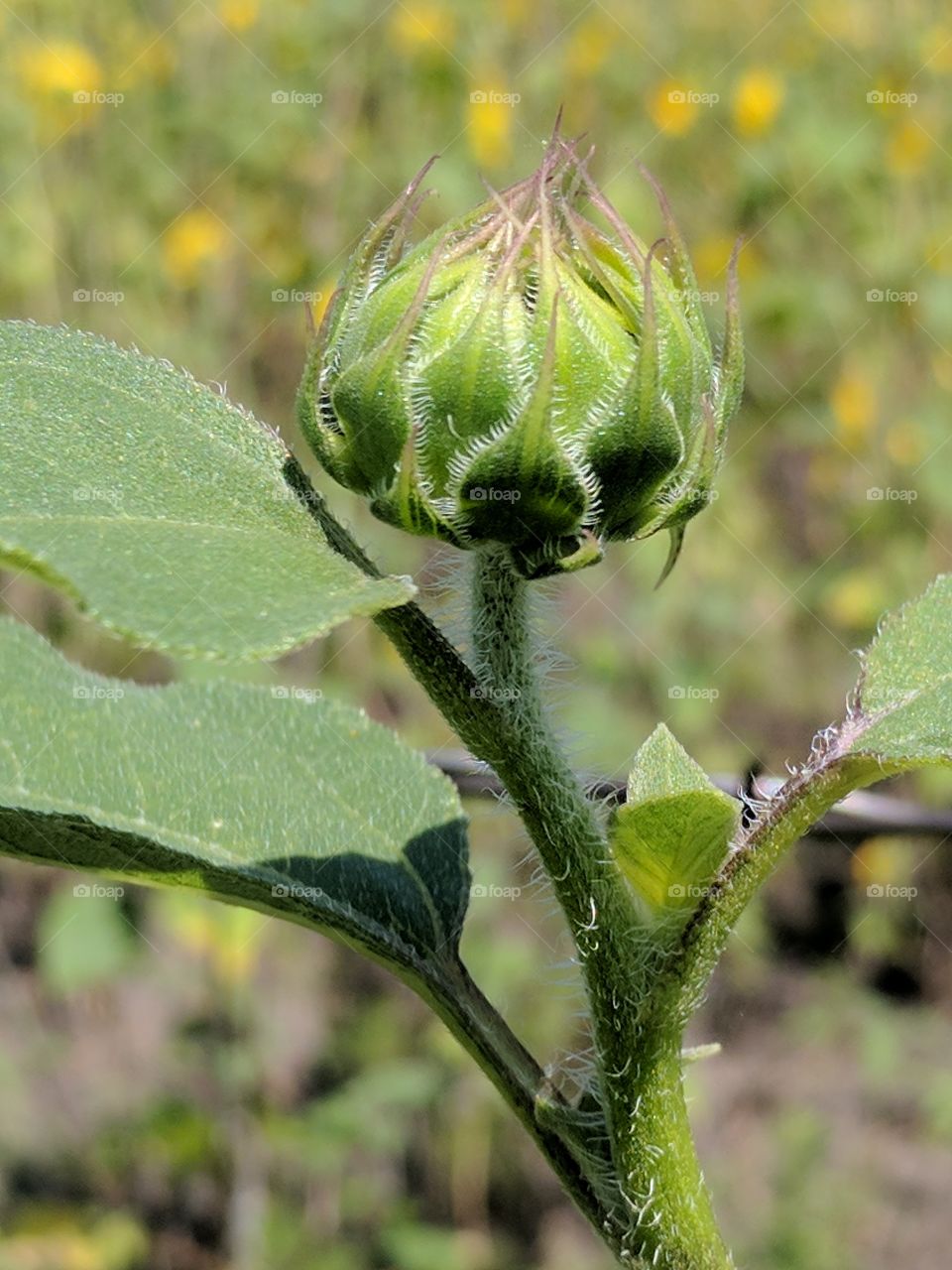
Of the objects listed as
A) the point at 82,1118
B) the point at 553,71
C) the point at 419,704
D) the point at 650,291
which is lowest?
the point at 82,1118

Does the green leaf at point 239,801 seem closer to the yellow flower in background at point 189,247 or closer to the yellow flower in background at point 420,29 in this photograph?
the yellow flower in background at point 189,247

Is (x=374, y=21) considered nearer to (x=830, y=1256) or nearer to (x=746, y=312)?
(x=746, y=312)

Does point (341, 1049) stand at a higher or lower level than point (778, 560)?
lower

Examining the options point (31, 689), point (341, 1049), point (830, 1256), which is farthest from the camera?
point (341, 1049)

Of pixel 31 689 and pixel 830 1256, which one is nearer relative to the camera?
pixel 31 689

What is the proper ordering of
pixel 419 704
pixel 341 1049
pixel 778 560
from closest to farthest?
pixel 341 1049 < pixel 419 704 < pixel 778 560

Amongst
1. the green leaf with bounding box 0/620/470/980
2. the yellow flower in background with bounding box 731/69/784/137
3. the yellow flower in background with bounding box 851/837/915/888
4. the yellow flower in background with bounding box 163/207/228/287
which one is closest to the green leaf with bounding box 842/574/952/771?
the green leaf with bounding box 0/620/470/980

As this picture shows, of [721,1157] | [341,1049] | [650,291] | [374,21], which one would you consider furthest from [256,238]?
[650,291]
